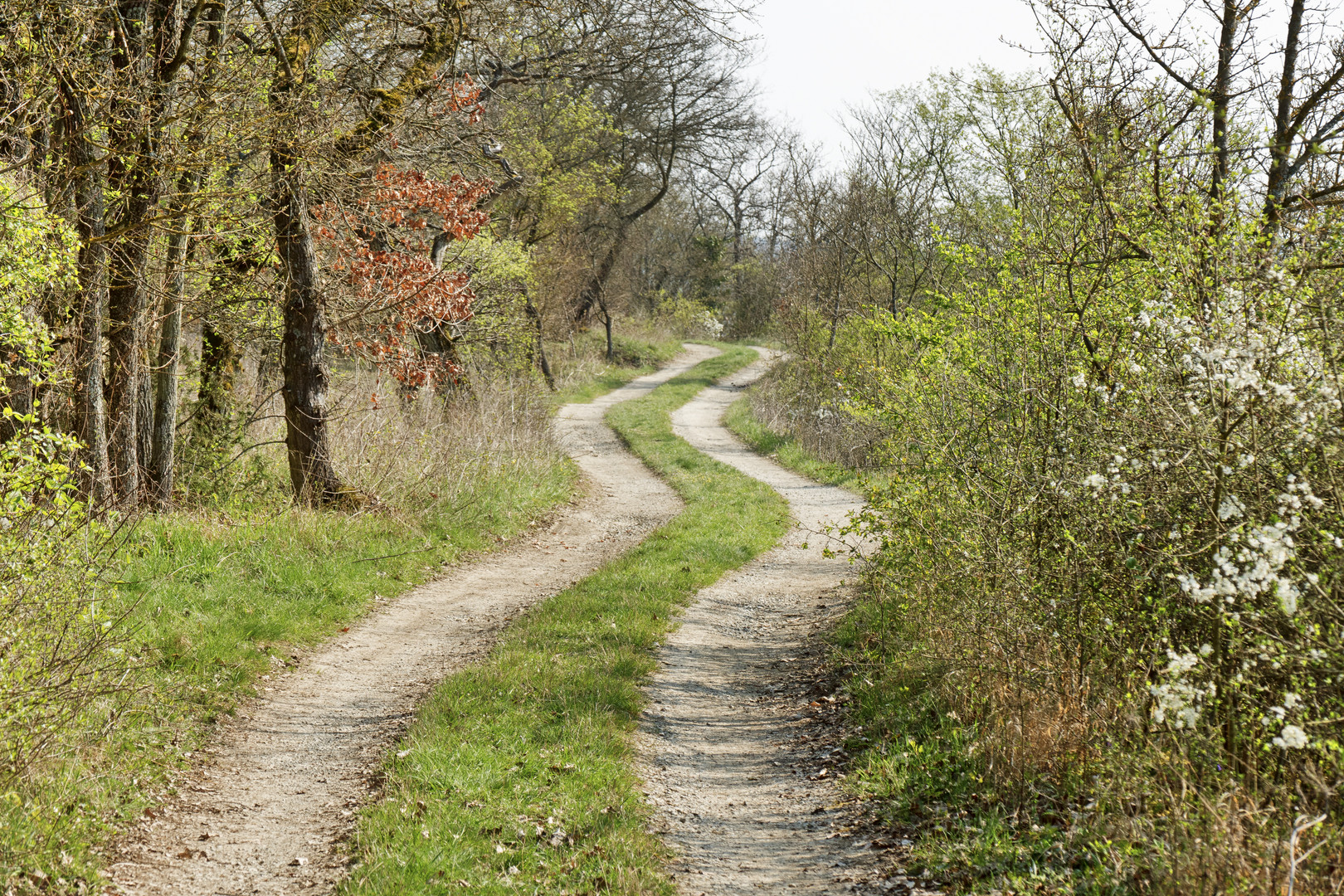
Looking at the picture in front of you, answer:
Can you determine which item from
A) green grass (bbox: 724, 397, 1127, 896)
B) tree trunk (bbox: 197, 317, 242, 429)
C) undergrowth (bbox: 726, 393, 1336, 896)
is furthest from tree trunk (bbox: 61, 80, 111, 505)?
undergrowth (bbox: 726, 393, 1336, 896)

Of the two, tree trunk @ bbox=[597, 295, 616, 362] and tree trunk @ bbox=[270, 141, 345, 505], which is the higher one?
tree trunk @ bbox=[597, 295, 616, 362]

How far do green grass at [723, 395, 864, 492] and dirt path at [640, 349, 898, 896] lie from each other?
5.33 m

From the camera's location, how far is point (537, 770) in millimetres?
5289

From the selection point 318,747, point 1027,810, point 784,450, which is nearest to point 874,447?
point 1027,810

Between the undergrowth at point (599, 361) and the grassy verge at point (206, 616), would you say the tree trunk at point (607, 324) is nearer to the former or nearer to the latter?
the undergrowth at point (599, 361)

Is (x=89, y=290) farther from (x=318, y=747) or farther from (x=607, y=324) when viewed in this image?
(x=607, y=324)

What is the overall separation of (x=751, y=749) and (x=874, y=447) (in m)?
3.84

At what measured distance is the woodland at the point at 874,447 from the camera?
3.92 meters

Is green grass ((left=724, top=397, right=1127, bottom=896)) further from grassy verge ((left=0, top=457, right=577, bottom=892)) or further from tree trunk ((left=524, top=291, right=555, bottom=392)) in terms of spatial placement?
tree trunk ((left=524, top=291, right=555, bottom=392))

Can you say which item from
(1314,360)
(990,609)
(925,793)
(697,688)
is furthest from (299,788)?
(1314,360)

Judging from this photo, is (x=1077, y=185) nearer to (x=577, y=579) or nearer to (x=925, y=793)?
(x=925, y=793)

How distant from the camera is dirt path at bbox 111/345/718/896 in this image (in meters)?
4.46

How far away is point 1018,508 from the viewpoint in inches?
210

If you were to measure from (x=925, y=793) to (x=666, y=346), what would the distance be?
33.0 meters
